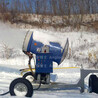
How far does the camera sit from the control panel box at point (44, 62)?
5.40 meters

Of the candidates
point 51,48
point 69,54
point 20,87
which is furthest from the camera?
point 69,54

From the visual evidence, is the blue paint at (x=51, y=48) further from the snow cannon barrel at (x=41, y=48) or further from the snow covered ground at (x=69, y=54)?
the snow covered ground at (x=69, y=54)

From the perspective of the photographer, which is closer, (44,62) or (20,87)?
(20,87)

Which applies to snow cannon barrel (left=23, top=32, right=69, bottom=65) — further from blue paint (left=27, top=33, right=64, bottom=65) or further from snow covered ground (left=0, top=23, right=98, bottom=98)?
snow covered ground (left=0, top=23, right=98, bottom=98)

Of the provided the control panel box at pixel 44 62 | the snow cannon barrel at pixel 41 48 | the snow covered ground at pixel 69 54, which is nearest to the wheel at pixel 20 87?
the control panel box at pixel 44 62

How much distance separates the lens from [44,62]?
5.42m

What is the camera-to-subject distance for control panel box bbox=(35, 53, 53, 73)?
5.40 metres

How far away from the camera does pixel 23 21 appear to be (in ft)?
78.2

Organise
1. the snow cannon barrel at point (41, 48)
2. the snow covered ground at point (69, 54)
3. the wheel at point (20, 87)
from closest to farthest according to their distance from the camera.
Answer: the wheel at point (20, 87) < the snow cannon barrel at point (41, 48) < the snow covered ground at point (69, 54)

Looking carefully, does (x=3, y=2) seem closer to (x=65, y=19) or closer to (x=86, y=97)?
(x=65, y=19)

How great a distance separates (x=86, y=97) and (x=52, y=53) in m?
1.54

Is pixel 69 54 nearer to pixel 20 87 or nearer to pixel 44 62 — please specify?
pixel 44 62

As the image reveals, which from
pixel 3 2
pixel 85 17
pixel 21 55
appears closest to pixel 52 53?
pixel 21 55

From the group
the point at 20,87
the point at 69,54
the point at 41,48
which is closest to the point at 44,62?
the point at 41,48
